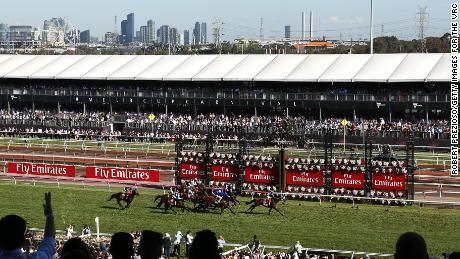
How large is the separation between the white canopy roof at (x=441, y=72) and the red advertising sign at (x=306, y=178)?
2469cm

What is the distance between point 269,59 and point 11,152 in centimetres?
2646

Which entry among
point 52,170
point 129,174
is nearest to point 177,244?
point 129,174

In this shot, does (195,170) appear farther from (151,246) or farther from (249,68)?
(249,68)

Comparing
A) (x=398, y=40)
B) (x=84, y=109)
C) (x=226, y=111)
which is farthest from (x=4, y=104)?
(x=398, y=40)

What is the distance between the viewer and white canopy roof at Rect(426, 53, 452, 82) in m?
56.1

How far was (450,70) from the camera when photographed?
56.9 meters

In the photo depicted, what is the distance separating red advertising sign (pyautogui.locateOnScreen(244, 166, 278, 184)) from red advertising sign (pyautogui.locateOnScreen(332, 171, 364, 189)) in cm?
252

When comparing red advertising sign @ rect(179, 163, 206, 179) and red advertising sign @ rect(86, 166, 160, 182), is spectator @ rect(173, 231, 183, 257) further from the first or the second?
red advertising sign @ rect(86, 166, 160, 182)

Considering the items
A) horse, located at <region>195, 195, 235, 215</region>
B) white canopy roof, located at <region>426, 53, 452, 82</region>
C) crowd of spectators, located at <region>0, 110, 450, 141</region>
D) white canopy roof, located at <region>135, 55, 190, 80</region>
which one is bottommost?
horse, located at <region>195, 195, 235, 215</region>

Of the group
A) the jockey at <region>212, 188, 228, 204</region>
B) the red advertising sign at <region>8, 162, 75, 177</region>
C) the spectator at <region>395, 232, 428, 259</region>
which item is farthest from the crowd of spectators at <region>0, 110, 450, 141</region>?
the spectator at <region>395, 232, 428, 259</region>

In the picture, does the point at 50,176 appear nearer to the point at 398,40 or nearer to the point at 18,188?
the point at 18,188

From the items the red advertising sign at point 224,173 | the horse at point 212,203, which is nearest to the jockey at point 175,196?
the horse at point 212,203

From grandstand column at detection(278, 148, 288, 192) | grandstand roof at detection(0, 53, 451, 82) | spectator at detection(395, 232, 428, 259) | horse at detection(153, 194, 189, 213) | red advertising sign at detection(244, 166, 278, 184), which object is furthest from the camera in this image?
grandstand roof at detection(0, 53, 451, 82)

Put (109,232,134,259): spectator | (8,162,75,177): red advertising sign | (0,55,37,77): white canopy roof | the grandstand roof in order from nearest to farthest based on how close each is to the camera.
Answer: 1. (109,232,134,259): spectator
2. (8,162,75,177): red advertising sign
3. the grandstand roof
4. (0,55,37,77): white canopy roof
